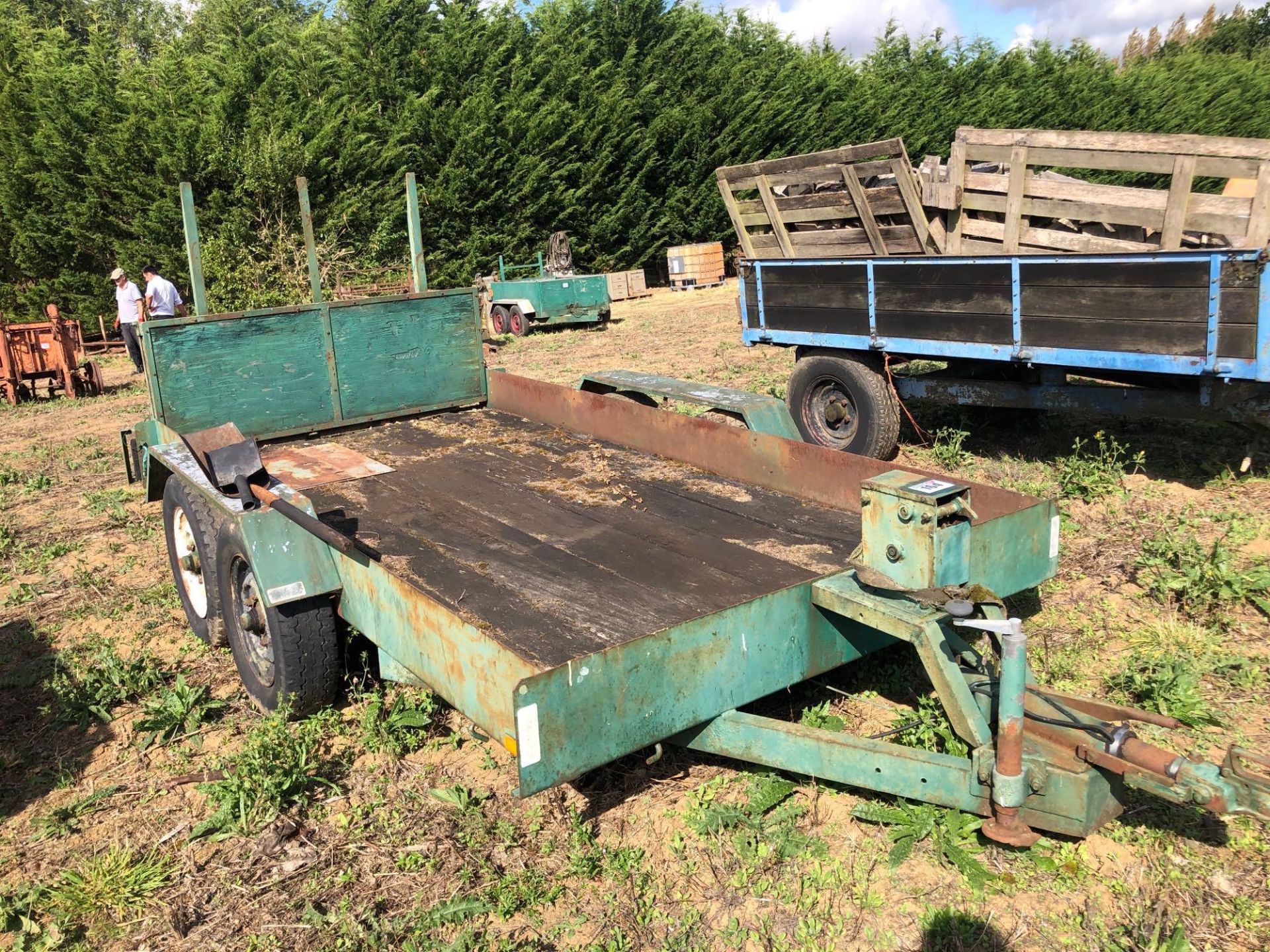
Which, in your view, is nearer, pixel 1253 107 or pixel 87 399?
pixel 87 399

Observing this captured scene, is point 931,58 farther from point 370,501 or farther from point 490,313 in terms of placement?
point 370,501

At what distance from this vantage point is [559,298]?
55.2 ft

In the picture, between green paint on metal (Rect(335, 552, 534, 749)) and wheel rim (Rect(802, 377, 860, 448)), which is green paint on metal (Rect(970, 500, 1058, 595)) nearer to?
green paint on metal (Rect(335, 552, 534, 749))

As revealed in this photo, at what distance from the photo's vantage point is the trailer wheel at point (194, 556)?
13.8ft

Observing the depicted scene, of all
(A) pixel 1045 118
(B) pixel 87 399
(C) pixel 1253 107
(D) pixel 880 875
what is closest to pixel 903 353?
(D) pixel 880 875

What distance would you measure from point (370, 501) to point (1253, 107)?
127ft

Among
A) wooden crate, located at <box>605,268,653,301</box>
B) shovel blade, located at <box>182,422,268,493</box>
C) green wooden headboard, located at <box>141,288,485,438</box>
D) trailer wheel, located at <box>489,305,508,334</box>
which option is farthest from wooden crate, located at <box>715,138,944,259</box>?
wooden crate, located at <box>605,268,653,301</box>

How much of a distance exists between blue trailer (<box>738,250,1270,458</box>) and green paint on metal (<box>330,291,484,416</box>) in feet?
7.07

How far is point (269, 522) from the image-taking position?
3.38 meters

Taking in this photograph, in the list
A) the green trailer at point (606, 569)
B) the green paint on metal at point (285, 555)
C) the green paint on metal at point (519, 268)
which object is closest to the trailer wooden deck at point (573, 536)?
the green trailer at point (606, 569)

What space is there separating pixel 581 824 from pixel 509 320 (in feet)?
49.2

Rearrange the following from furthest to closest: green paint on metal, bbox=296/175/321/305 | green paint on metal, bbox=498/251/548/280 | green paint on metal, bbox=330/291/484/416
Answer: green paint on metal, bbox=498/251/548/280, green paint on metal, bbox=330/291/484/416, green paint on metal, bbox=296/175/321/305

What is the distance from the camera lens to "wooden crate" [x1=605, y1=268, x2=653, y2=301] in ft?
71.9

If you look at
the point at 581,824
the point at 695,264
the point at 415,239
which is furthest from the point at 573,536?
the point at 695,264
